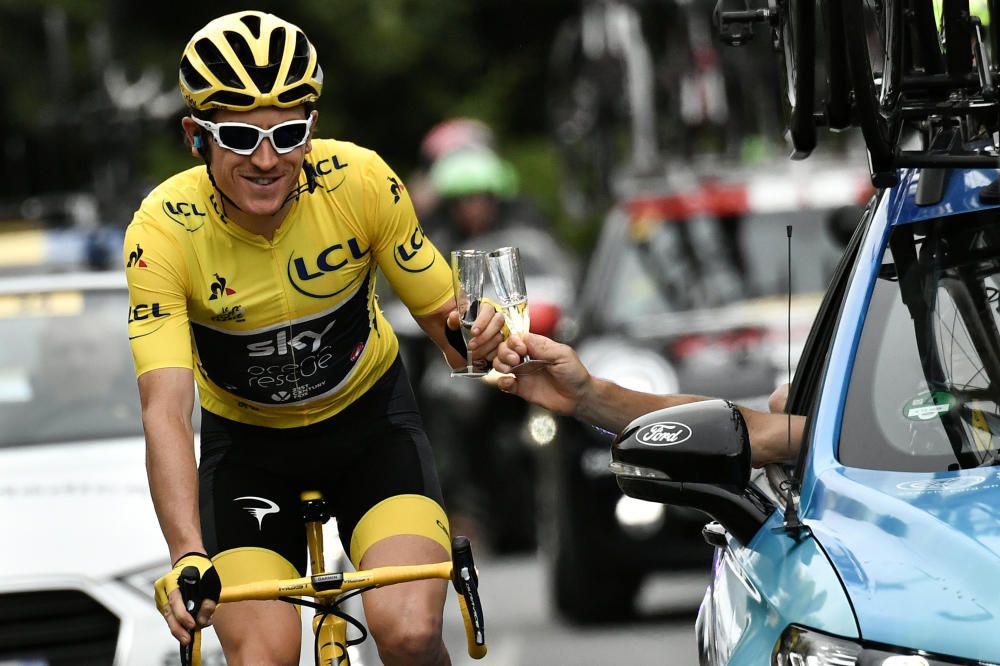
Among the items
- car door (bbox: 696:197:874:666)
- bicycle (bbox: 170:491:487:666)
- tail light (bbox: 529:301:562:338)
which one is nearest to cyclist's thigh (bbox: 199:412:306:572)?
bicycle (bbox: 170:491:487:666)

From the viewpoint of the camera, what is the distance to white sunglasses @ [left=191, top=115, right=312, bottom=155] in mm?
5242

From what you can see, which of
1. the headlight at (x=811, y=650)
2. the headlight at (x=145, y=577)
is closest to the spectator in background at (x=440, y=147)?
the headlight at (x=145, y=577)

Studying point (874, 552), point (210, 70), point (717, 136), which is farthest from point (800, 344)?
point (717, 136)

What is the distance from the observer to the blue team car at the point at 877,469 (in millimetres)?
3834

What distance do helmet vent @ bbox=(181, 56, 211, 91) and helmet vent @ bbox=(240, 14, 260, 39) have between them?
7.2 inches

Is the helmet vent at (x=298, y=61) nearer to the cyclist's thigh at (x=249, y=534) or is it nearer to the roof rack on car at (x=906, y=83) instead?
the cyclist's thigh at (x=249, y=534)

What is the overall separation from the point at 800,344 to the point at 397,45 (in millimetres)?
26967

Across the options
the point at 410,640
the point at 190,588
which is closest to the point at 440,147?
the point at 410,640

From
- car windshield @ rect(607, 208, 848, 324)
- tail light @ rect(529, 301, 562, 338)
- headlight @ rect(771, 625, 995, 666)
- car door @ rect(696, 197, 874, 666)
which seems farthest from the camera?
tail light @ rect(529, 301, 562, 338)

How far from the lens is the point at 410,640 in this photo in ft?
17.1

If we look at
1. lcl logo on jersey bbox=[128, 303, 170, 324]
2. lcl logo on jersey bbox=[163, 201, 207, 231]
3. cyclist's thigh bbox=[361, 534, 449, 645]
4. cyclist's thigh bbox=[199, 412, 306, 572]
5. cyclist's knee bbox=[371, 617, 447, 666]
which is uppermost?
lcl logo on jersey bbox=[163, 201, 207, 231]

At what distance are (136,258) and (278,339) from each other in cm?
51

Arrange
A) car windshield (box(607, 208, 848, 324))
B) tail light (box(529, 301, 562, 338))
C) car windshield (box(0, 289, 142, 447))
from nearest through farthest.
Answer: car windshield (box(0, 289, 142, 447)), car windshield (box(607, 208, 848, 324)), tail light (box(529, 301, 562, 338))

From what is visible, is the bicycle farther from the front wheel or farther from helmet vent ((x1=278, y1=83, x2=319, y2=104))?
the front wheel
